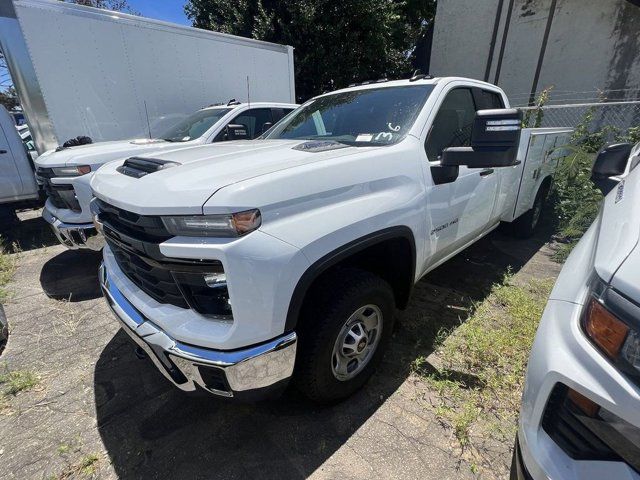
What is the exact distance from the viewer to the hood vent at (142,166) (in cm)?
187

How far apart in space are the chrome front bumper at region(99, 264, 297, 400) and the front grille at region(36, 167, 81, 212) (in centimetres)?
288

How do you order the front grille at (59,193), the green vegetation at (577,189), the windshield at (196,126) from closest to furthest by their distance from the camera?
the front grille at (59,193), the green vegetation at (577,189), the windshield at (196,126)

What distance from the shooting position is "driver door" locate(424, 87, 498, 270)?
237 centimetres

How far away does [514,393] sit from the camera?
7.28 ft

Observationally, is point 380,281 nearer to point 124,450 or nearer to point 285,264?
point 285,264

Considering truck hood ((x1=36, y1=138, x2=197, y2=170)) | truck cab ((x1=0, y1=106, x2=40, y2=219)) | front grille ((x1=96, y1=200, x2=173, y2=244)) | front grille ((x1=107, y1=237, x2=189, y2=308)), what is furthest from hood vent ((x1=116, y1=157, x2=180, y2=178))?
truck cab ((x1=0, y1=106, x2=40, y2=219))

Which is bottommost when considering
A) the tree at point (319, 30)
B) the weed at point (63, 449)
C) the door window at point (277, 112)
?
the weed at point (63, 449)

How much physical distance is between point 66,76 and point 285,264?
6.06 meters

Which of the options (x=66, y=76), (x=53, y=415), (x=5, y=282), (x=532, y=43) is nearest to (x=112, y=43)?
(x=66, y=76)

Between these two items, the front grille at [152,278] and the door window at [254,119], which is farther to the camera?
the door window at [254,119]

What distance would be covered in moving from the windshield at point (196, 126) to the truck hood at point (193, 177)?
285 centimetres

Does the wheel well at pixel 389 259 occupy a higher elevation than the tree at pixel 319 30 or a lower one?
lower

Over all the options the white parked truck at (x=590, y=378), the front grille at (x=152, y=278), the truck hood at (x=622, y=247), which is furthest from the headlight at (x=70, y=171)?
the truck hood at (x=622, y=247)

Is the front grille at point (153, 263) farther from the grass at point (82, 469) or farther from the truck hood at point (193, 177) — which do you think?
the grass at point (82, 469)
